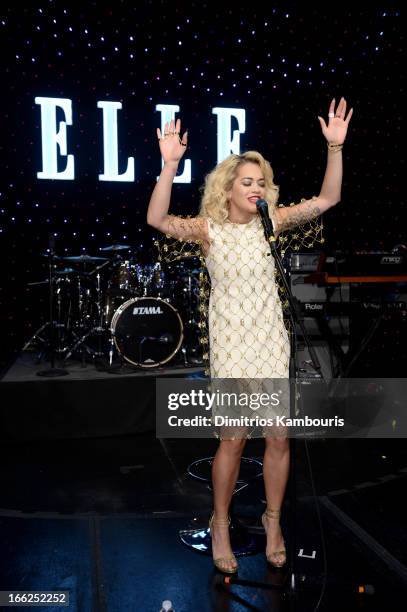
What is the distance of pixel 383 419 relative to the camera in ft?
17.2

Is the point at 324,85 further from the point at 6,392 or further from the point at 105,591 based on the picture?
the point at 105,591

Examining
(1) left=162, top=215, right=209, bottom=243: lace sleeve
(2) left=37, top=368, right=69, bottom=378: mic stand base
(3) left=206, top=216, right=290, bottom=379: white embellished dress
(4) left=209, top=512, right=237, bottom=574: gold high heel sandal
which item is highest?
(1) left=162, top=215, right=209, bottom=243: lace sleeve

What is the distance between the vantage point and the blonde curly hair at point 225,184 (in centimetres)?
266

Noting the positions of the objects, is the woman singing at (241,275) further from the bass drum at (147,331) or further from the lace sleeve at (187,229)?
the bass drum at (147,331)

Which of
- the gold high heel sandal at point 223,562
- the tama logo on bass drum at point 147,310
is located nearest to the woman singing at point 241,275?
the gold high heel sandal at point 223,562

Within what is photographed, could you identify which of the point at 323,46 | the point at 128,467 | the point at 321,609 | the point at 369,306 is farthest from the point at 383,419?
the point at 323,46

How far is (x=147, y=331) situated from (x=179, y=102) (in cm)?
312

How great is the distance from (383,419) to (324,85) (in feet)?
15.2

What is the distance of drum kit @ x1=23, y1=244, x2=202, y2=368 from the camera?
588 cm

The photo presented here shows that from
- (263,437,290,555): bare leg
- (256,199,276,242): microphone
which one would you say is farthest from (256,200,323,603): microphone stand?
(263,437,290,555): bare leg

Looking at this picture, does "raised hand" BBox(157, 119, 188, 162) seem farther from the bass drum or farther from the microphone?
the bass drum

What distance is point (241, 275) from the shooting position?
2604 mm

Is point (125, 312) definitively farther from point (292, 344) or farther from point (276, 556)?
point (292, 344)

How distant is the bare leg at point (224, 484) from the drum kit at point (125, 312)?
3098 millimetres
